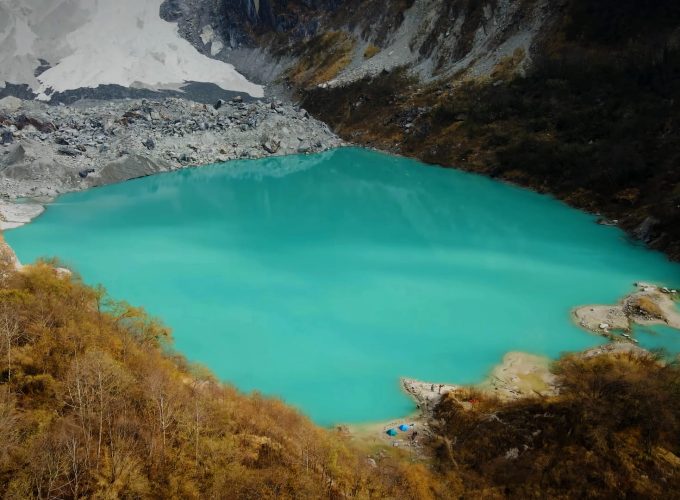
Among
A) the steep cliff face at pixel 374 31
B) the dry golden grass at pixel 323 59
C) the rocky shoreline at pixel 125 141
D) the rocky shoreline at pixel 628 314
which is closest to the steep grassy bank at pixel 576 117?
the steep cliff face at pixel 374 31

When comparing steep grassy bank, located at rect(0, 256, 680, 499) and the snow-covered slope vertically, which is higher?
the snow-covered slope

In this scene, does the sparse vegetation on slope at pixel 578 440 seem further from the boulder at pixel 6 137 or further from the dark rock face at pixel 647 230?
the boulder at pixel 6 137

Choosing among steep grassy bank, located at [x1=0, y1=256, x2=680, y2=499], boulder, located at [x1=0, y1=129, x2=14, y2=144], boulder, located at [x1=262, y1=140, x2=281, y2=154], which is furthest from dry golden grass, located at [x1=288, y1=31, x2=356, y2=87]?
steep grassy bank, located at [x1=0, y1=256, x2=680, y2=499]

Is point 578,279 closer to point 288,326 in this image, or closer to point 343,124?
point 288,326

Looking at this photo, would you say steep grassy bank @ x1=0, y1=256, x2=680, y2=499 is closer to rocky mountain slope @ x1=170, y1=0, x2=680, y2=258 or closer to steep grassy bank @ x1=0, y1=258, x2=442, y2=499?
steep grassy bank @ x1=0, y1=258, x2=442, y2=499

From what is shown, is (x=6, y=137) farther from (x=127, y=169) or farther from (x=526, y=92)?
(x=526, y=92)
